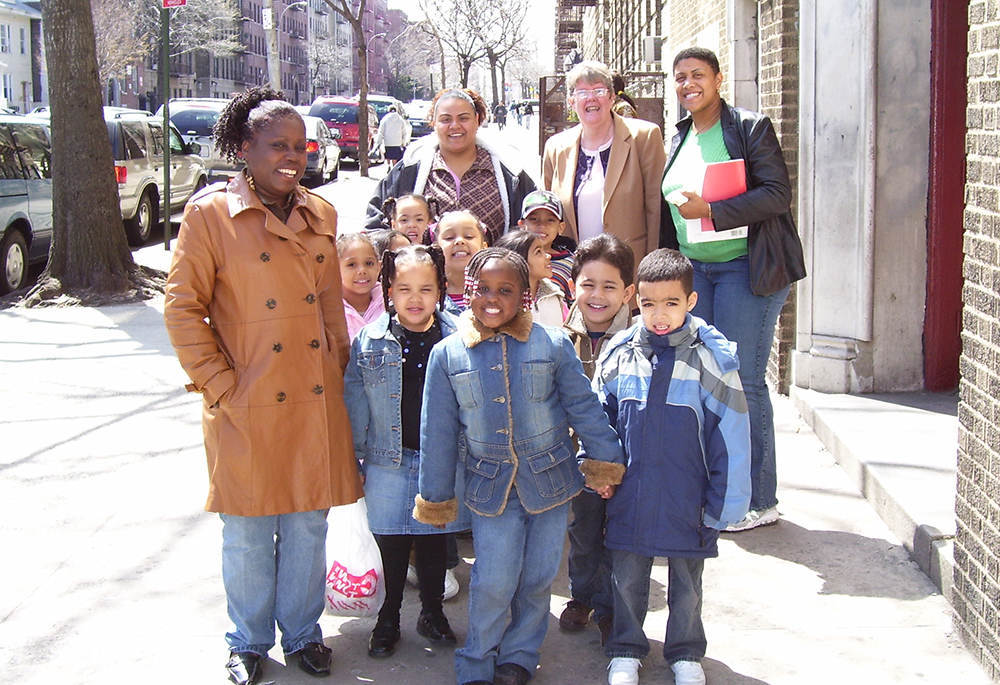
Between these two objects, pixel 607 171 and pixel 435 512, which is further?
pixel 607 171

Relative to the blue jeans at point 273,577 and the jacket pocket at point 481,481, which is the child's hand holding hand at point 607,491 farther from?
the blue jeans at point 273,577

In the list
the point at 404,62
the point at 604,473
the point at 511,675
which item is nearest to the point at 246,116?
the point at 604,473

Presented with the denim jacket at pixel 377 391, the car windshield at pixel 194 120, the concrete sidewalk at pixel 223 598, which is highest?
the car windshield at pixel 194 120

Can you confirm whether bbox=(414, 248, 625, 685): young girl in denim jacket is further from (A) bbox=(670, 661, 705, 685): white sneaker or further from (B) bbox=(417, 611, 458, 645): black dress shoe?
(A) bbox=(670, 661, 705, 685): white sneaker

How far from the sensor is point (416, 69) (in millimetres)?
119812

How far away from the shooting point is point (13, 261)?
447 inches

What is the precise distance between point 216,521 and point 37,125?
8.69m

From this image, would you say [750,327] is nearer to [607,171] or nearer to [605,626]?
[607,171]

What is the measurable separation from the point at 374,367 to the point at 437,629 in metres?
0.96

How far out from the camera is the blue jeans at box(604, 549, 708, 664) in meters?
3.39

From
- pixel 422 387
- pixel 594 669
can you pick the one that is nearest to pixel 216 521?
pixel 422 387

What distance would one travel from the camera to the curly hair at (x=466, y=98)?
16.2 ft

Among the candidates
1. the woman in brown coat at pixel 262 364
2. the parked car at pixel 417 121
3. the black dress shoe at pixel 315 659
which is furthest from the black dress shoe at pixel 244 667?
the parked car at pixel 417 121

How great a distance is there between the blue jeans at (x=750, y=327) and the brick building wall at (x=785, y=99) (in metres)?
2.00
